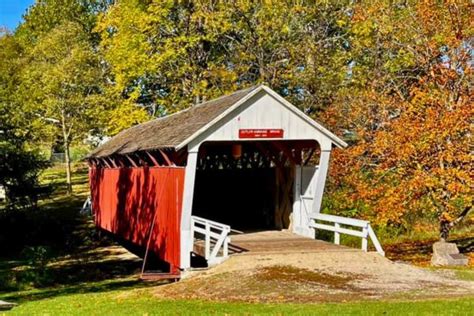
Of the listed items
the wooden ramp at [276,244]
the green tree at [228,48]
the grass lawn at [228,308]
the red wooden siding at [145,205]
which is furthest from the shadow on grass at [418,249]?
the grass lawn at [228,308]

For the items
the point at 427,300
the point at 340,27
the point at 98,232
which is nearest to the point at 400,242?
the point at 340,27

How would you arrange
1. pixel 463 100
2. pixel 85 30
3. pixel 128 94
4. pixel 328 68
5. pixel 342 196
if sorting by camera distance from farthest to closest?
pixel 85 30
pixel 128 94
pixel 328 68
pixel 342 196
pixel 463 100

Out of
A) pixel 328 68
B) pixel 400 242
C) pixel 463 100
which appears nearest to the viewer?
pixel 463 100

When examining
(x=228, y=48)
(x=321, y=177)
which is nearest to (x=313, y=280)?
(x=321, y=177)

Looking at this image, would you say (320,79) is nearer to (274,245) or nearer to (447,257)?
(447,257)

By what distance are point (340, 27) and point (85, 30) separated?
21358 millimetres

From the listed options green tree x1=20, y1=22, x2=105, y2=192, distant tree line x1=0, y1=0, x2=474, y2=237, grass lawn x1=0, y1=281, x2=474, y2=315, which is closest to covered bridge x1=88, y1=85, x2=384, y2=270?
distant tree line x1=0, y1=0, x2=474, y2=237

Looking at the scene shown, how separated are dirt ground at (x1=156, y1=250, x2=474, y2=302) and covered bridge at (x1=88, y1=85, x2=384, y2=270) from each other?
910 mm

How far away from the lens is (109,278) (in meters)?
20.0

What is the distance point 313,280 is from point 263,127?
16.6ft

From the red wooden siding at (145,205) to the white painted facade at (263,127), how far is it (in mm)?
405

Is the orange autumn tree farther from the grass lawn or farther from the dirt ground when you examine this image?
the grass lawn

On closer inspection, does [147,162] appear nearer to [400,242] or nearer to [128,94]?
[400,242]

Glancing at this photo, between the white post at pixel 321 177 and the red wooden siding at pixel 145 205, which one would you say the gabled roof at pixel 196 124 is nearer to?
the white post at pixel 321 177
